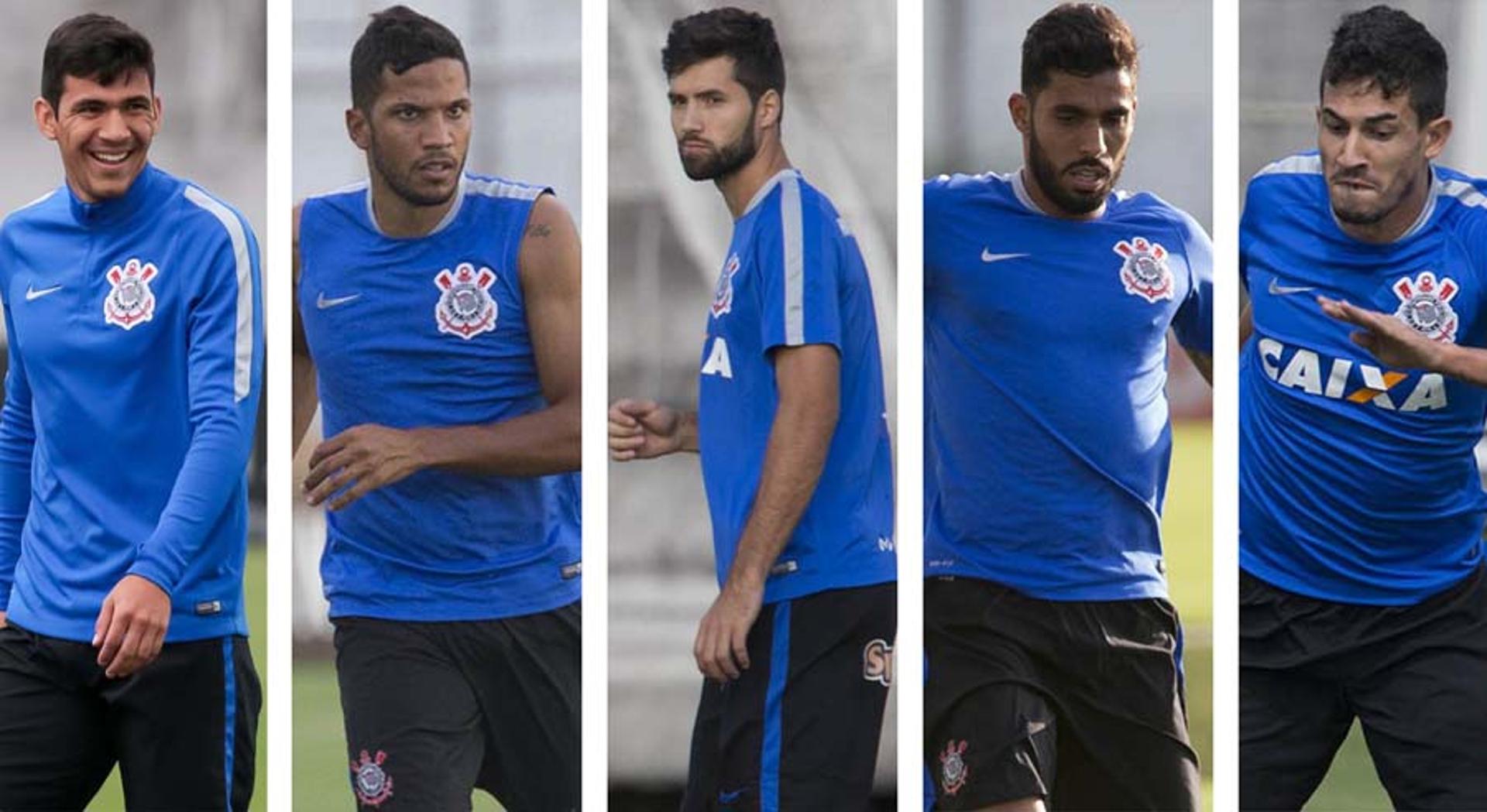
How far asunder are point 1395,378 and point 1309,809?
98 centimetres

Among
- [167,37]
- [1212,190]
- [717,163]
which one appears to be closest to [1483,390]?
[1212,190]

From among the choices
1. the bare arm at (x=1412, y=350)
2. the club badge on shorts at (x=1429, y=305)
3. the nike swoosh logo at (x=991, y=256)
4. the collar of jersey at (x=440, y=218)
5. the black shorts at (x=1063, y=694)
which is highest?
the collar of jersey at (x=440, y=218)

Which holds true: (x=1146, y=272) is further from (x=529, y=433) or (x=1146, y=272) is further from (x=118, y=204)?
(x=118, y=204)

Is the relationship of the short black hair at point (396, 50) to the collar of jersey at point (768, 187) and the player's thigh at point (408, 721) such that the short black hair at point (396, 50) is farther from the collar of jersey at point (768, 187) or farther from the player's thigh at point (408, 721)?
the player's thigh at point (408, 721)

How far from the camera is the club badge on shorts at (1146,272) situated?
5.27 metres

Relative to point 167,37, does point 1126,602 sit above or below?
below

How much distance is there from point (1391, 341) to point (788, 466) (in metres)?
1.37

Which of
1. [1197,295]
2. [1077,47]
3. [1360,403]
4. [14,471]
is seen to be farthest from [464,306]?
[1360,403]

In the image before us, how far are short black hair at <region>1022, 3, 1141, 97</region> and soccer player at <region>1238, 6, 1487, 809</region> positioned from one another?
43cm

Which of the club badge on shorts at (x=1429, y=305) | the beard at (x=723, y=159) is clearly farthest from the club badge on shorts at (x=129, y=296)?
the club badge on shorts at (x=1429, y=305)

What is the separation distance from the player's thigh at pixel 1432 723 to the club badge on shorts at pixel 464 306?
2.12 meters

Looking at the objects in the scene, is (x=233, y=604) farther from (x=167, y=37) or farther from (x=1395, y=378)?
(x=1395, y=378)

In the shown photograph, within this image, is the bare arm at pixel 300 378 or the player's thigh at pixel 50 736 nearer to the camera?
the player's thigh at pixel 50 736

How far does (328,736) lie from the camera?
17.3 feet
